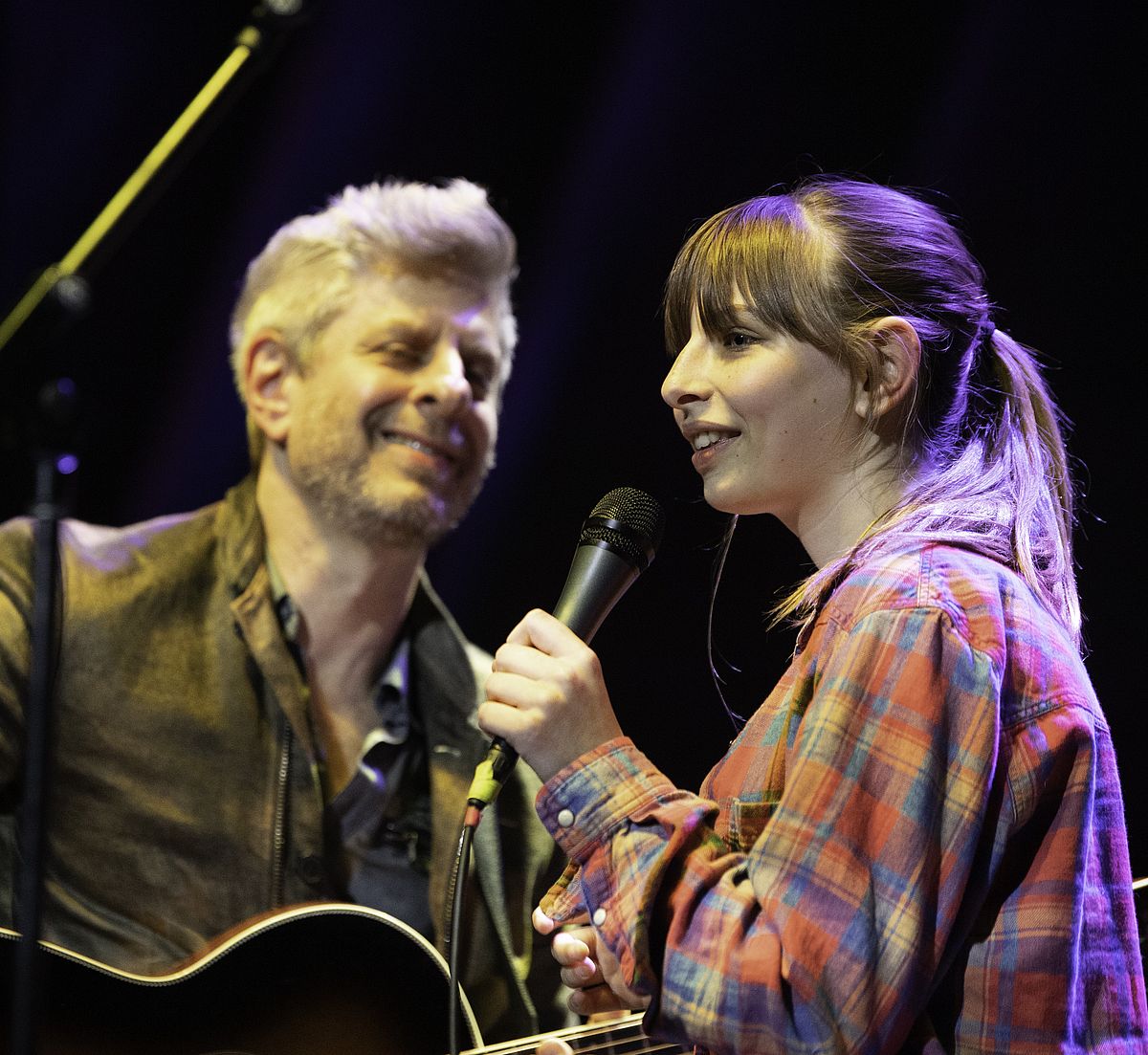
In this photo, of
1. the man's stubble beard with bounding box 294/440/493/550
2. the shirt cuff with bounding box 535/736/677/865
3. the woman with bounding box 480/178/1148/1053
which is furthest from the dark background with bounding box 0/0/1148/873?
the shirt cuff with bounding box 535/736/677/865

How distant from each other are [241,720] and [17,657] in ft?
1.44

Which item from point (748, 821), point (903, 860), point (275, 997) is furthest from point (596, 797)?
point (275, 997)

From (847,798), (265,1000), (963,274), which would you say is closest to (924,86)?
(963,274)

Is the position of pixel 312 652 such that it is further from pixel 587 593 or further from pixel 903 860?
pixel 903 860

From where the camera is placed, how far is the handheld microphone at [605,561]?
1.33 meters

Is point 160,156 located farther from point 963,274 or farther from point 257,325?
point 257,325

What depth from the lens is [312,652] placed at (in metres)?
2.67

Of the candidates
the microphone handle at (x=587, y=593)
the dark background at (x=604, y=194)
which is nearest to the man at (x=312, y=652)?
the dark background at (x=604, y=194)

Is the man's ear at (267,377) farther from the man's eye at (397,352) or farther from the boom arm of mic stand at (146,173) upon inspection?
the boom arm of mic stand at (146,173)

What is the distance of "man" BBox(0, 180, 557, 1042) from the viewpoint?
2.36 m

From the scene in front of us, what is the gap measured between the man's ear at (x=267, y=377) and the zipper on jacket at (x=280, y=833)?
0.75 m

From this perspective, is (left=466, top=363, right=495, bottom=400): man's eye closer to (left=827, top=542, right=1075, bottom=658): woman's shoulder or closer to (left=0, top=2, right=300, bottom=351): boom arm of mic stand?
(left=0, top=2, right=300, bottom=351): boom arm of mic stand

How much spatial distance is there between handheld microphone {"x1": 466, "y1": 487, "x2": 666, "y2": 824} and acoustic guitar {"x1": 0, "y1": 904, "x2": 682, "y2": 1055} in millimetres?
737

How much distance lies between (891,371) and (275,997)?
1333 mm
